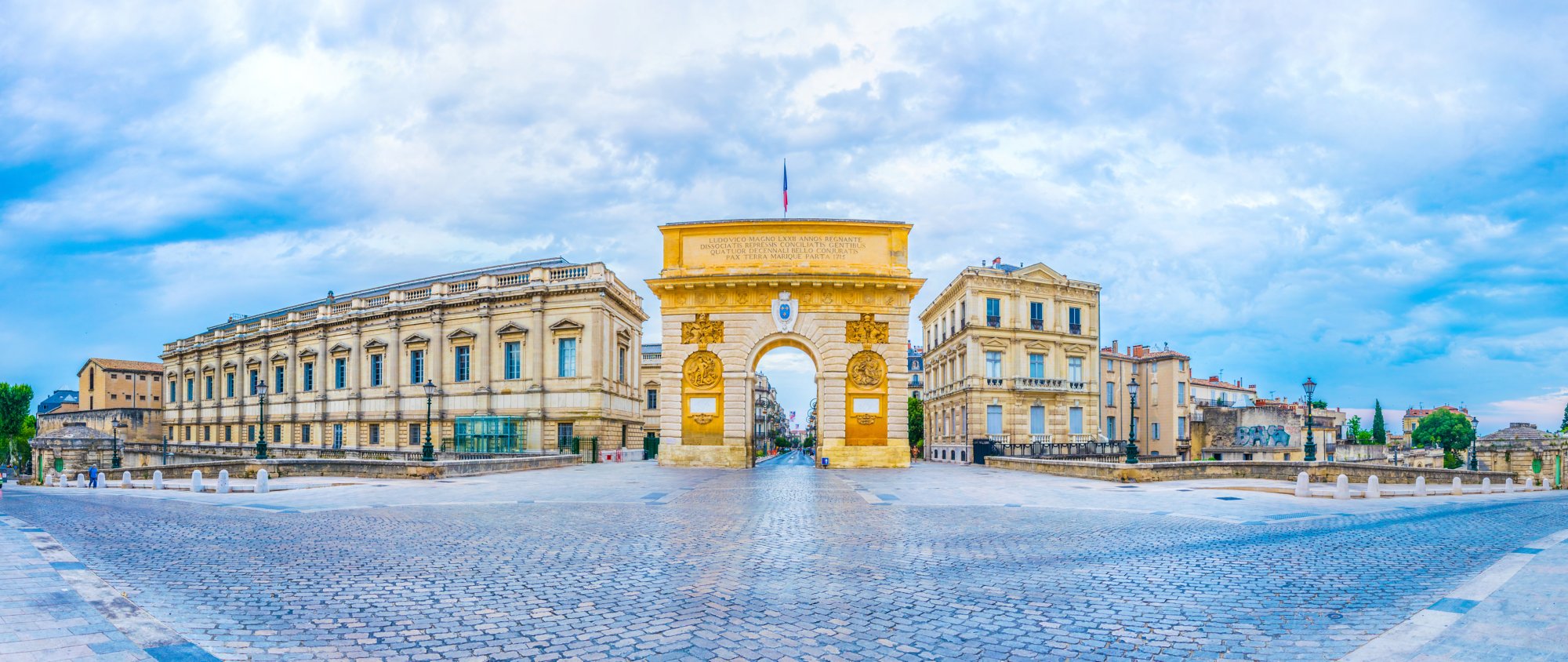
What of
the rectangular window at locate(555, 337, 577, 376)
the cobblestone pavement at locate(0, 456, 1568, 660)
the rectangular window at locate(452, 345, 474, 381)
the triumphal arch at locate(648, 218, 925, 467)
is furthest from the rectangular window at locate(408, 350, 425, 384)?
the cobblestone pavement at locate(0, 456, 1568, 660)

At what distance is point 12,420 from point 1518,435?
11974cm

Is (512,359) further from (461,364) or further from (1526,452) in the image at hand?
(1526,452)

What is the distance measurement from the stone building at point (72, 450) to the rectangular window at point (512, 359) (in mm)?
20329

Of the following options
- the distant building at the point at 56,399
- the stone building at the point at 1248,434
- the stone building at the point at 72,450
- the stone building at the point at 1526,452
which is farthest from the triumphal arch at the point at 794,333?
the distant building at the point at 56,399

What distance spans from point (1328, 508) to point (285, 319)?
6157 cm

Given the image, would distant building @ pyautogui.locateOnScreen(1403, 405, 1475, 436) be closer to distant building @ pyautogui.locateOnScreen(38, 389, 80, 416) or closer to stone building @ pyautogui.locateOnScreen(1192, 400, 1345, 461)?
stone building @ pyautogui.locateOnScreen(1192, 400, 1345, 461)

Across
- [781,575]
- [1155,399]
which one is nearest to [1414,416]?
[1155,399]

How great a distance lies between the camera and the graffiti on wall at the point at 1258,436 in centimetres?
5688

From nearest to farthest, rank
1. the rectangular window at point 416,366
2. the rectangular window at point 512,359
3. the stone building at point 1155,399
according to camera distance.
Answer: the rectangular window at point 512,359, the rectangular window at point 416,366, the stone building at point 1155,399

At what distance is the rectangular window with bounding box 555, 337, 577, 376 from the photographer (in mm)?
44812

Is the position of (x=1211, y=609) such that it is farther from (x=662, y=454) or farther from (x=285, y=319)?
(x=285, y=319)

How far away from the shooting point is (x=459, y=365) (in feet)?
158

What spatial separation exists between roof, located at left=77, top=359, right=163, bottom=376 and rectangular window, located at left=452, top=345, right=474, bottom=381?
5650 centimetres

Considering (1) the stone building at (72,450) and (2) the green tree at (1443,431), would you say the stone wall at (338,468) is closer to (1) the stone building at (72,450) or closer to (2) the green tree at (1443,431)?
(1) the stone building at (72,450)
